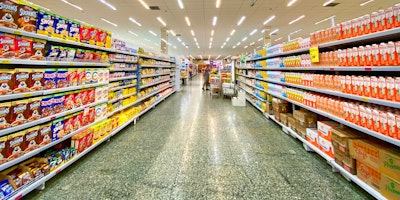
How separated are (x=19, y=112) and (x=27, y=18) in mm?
1001

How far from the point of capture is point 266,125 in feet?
15.0

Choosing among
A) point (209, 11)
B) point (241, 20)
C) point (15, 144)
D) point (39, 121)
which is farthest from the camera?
point (241, 20)

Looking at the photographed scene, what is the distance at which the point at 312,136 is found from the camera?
116 inches

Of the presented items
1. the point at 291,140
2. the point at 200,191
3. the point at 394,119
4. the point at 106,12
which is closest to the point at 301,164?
the point at 291,140

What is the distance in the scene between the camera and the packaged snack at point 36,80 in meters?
2.00

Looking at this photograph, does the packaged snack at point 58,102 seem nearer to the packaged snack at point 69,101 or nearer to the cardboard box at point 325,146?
the packaged snack at point 69,101

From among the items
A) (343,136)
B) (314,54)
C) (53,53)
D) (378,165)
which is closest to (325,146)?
(343,136)

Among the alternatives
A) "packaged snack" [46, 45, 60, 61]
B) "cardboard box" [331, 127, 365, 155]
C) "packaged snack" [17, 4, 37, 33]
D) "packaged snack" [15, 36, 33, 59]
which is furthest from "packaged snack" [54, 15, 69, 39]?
"cardboard box" [331, 127, 365, 155]

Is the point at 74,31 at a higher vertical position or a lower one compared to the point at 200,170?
higher

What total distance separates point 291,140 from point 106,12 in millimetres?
9819

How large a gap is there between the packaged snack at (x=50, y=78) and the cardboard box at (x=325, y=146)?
373 centimetres

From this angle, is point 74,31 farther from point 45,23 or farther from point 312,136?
point 312,136

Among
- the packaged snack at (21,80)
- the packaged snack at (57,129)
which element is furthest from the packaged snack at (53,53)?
the packaged snack at (57,129)

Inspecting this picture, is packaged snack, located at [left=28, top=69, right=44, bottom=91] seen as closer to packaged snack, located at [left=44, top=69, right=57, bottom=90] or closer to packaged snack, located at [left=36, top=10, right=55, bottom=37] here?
packaged snack, located at [left=44, top=69, right=57, bottom=90]
